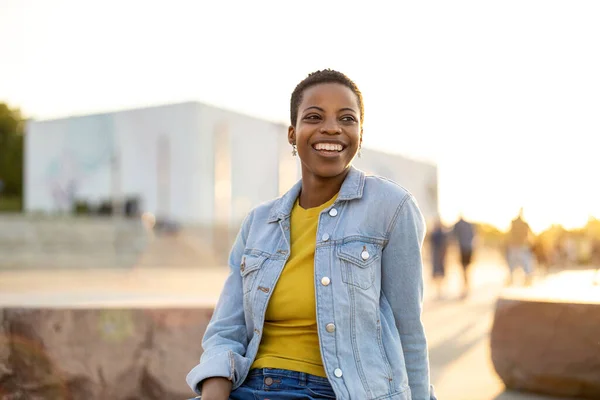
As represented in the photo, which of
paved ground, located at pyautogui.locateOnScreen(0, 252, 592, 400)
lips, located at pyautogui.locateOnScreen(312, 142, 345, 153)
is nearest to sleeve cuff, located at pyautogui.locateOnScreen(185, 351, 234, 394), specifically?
lips, located at pyautogui.locateOnScreen(312, 142, 345, 153)

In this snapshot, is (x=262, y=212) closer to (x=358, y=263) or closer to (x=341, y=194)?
(x=341, y=194)

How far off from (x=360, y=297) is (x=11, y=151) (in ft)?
178

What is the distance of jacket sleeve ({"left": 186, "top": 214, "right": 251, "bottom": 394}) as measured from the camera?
2.04 m

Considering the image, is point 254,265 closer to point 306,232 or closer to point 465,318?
point 306,232

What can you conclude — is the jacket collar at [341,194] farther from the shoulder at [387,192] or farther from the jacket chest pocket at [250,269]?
the jacket chest pocket at [250,269]

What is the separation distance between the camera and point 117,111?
42.3m

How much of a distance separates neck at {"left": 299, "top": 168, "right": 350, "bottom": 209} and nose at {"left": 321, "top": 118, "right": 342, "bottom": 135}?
157mm

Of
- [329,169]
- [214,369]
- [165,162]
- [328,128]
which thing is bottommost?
[214,369]

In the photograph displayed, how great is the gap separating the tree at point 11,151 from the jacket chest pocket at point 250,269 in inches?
2028

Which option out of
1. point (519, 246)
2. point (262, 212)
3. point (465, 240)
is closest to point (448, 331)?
point (465, 240)

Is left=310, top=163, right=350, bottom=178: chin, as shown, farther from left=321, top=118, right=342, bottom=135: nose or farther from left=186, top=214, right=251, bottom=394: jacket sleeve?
left=186, top=214, right=251, bottom=394: jacket sleeve

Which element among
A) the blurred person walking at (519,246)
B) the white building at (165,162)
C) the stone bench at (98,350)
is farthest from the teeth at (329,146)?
the white building at (165,162)

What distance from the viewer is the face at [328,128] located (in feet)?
7.04

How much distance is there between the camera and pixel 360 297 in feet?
6.62
